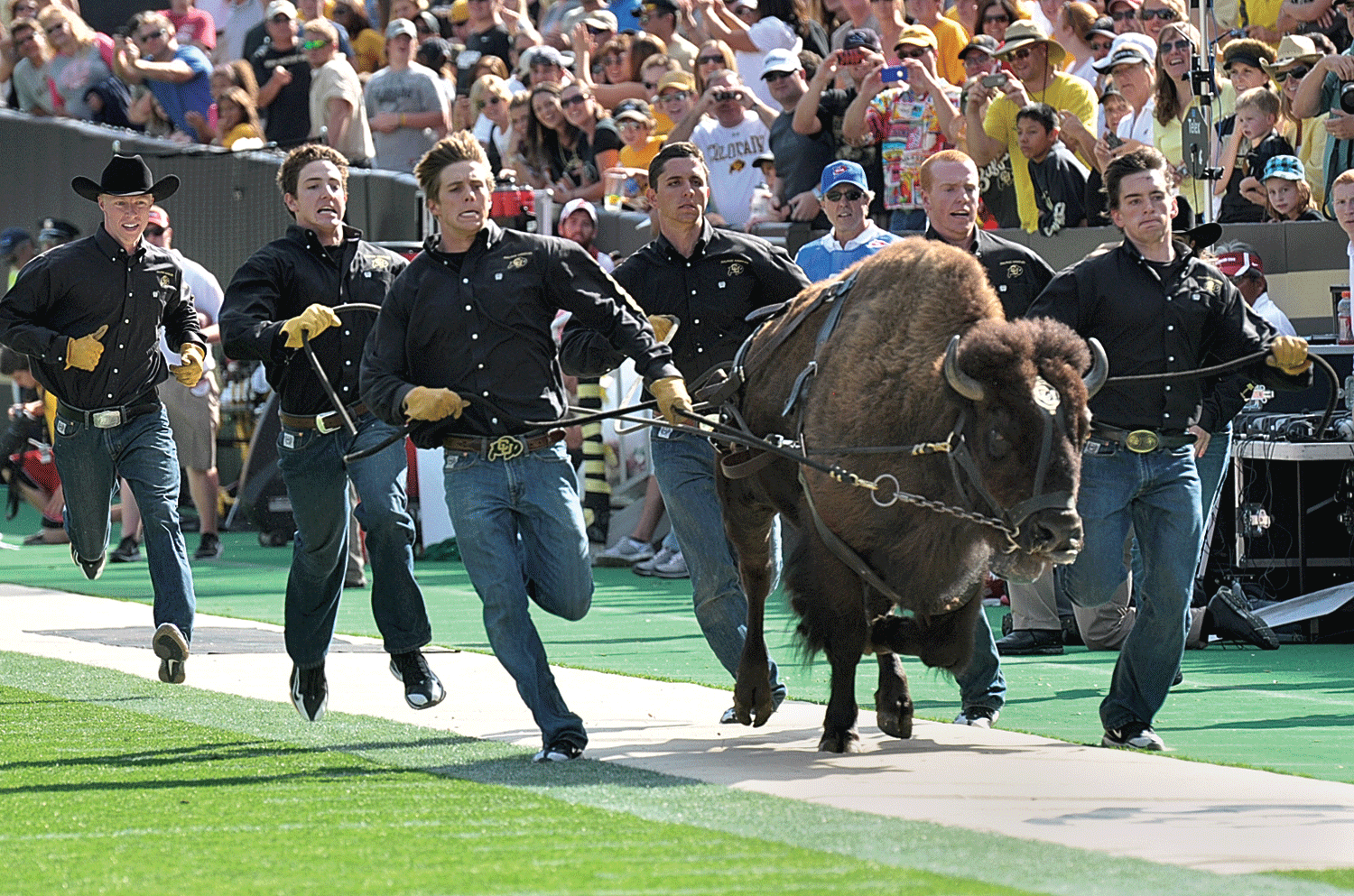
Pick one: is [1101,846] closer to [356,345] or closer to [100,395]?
[356,345]

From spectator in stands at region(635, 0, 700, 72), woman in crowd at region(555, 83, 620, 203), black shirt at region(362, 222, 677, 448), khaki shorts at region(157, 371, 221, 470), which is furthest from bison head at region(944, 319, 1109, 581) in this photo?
spectator in stands at region(635, 0, 700, 72)

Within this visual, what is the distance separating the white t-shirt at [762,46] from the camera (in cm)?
1764

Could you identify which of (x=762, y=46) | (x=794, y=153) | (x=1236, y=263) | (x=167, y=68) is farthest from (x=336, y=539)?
(x=167, y=68)

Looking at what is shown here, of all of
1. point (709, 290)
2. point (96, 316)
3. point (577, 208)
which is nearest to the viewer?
point (709, 290)

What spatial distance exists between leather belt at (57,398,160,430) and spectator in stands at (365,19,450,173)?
1035cm

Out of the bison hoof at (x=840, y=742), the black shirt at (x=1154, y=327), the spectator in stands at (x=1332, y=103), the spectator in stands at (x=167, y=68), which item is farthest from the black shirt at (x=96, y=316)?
the spectator in stands at (x=167, y=68)

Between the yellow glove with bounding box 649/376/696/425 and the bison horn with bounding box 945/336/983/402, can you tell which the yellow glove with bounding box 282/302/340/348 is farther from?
the bison horn with bounding box 945/336/983/402

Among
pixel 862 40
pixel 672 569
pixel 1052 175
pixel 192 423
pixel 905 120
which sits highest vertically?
pixel 862 40

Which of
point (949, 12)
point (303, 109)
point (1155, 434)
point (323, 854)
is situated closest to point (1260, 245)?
point (949, 12)

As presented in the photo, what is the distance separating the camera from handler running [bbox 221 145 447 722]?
8.71 m

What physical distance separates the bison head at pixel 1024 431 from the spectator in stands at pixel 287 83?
14.9 metres

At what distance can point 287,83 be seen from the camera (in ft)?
70.0

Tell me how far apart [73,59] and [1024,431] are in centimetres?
1929

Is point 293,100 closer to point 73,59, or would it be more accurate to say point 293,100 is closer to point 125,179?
point 73,59
